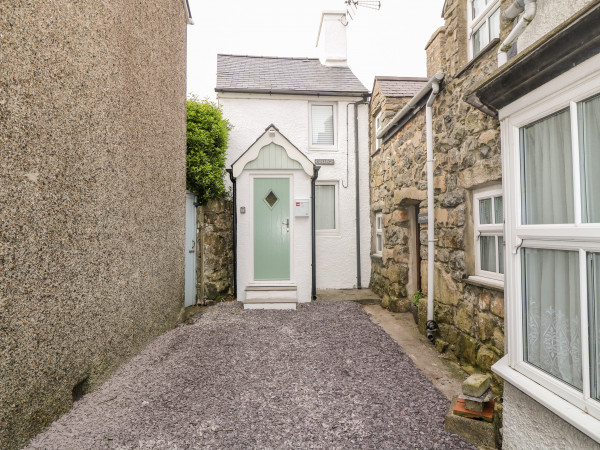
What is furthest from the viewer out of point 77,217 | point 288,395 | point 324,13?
point 324,13

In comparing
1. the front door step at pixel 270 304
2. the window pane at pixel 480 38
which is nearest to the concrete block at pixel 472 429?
the window pane at pixel 480 38

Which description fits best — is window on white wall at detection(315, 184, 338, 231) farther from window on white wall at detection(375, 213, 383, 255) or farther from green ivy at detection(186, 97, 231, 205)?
green ivy at detection(186, 97, 231, 205)

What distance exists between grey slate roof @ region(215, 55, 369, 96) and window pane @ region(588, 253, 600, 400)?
26.4 feet

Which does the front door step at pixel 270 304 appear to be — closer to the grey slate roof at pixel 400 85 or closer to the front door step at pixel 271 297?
the front door step at pixel 271 297

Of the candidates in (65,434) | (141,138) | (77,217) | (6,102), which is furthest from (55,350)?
(141,138)

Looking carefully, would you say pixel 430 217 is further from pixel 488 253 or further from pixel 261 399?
pixel 261 399

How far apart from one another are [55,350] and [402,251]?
5.18 metres

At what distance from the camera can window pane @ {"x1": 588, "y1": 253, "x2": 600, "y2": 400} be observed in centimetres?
154

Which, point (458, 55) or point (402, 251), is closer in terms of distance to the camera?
point (458, 55)

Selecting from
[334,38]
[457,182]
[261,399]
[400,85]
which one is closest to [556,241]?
[457,182]

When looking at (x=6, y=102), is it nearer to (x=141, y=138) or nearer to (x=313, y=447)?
(x=141, y=138)

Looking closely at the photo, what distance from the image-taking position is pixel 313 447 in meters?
2.31

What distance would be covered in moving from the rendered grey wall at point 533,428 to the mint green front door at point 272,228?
5.03 m

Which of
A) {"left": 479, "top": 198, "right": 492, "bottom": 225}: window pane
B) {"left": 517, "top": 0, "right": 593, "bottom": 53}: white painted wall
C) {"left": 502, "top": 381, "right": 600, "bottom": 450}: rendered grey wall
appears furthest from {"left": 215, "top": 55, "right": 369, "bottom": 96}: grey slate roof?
{"left": 502, "top": 381, "right": 600, "bottom": 450}: rendered grey wall
